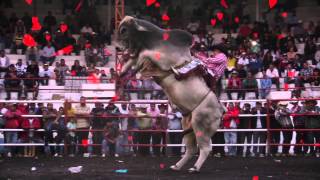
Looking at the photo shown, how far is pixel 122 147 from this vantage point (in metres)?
17.3

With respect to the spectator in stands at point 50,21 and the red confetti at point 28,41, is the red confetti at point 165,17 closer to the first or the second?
the spectator in stands at point 50,21

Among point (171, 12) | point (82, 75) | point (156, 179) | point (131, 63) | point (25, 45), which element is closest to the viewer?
point (156, 179)

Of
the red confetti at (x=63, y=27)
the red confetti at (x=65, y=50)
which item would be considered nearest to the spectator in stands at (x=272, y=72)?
the red confetti at (x=65, y=50)

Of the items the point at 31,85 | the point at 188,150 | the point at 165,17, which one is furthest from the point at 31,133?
the point at 165,17

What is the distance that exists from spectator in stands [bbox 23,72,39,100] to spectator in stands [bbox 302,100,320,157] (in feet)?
24.6

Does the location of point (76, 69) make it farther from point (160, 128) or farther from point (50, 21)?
point (160, 128)

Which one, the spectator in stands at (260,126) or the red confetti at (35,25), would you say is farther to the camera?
the red confetti at (35,25)

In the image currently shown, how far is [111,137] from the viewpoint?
1730 centimetres

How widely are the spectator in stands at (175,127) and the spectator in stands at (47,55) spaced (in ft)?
26.3

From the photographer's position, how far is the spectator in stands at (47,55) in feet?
80.7

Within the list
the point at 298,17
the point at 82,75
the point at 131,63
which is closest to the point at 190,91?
the point at 131,63

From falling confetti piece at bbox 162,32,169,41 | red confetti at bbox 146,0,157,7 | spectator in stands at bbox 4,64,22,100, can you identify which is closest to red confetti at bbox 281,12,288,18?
red confetti at bbox 146,0,157,7

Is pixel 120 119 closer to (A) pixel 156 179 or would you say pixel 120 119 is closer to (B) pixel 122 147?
(B) pixel 122 147

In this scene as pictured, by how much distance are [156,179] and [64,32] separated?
1639 centimetres
